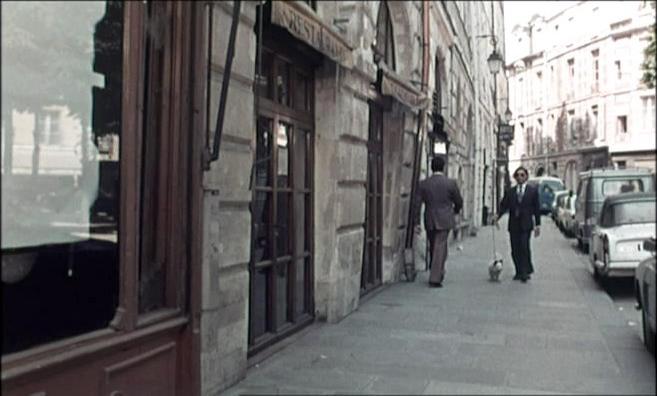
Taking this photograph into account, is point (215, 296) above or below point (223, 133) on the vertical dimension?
below

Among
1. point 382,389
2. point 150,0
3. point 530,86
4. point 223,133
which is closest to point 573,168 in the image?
point 530,86

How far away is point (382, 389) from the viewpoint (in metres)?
4.31

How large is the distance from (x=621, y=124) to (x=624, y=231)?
3.75ft

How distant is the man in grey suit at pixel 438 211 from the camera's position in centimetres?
932

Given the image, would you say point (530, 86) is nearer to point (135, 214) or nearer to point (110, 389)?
point (135, 214)

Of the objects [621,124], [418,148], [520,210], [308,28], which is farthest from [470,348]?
[418,148]

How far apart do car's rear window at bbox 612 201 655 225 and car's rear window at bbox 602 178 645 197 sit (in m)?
0.05

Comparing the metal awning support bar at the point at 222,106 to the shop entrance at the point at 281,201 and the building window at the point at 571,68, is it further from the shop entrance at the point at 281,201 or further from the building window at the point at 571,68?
the building window at the point at 571,68

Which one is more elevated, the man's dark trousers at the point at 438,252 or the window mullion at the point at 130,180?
the window mullion at the point at 130,180

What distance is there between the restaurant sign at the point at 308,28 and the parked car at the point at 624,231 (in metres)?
2.51

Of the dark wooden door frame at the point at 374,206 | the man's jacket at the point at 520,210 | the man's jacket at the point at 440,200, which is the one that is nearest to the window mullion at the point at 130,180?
the dark wooden door frame at the point at 374,206

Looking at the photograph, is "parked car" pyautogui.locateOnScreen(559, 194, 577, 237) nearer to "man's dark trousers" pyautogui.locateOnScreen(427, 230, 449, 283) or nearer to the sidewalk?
the sidewalk

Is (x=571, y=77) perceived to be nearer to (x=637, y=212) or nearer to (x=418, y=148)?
(x=637, y=212)

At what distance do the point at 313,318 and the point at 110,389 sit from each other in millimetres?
3380
